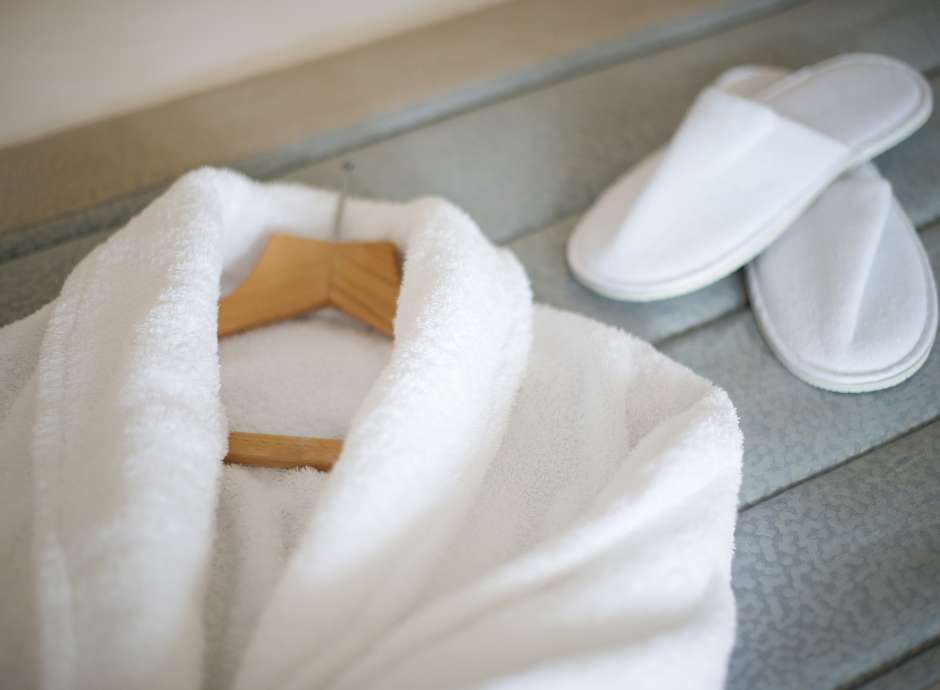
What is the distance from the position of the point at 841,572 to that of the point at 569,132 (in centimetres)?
64

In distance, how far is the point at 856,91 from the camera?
946 mm

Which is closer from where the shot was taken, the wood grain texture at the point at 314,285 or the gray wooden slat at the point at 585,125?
the wood grain texture at the point at 314,285

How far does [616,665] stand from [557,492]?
0.18 m

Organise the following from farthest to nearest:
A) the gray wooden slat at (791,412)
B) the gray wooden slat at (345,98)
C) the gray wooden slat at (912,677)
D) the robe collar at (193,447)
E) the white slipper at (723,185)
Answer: the gray wooden slat at (345,98) → the white slipper at (723,185) → the gray wooden slat at (791,412) → the gray wooden slat at (912,677) → the robe collar at (193,447)

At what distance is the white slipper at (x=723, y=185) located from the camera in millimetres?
821

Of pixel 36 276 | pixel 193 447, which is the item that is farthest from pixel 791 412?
pixel 36 276

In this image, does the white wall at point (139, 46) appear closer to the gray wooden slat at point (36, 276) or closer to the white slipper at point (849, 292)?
the gray wooden slat at point (36, 276)

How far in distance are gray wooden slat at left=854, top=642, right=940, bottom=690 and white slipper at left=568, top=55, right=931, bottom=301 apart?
0.40 metres

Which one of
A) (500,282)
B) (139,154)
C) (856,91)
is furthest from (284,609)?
(856,91)

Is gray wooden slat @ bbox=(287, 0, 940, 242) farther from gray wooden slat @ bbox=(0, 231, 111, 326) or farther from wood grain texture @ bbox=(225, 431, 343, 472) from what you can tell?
wood grain texture @ bbox=(225, 431, 343, 472)

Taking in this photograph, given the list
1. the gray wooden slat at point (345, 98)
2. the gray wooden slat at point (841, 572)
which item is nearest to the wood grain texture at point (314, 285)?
the gray wooden slat at point (345, 98)

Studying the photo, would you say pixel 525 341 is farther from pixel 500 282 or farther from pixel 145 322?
pixel 145 322

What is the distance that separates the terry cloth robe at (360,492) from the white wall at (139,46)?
441mm

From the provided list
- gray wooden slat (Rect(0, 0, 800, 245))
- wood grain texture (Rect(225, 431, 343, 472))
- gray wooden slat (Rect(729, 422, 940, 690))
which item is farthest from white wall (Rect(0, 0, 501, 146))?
gray wooden slat (Rect(729, 422, 940, 690))
